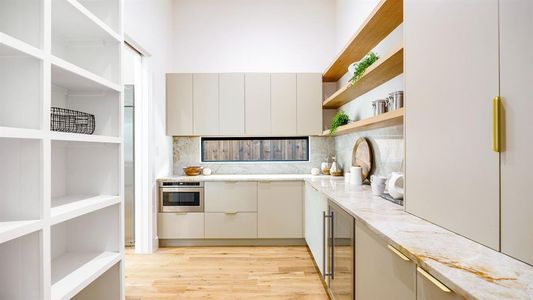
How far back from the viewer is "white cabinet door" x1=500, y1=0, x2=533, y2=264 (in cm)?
82

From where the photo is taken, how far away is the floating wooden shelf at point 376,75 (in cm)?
192

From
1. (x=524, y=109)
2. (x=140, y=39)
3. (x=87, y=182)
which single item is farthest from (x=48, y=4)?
(x=140, y=39)

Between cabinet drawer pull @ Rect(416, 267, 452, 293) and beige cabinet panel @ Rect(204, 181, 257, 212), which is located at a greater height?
cabinet drawer pull @ Rect(416, 267, 452, 293)

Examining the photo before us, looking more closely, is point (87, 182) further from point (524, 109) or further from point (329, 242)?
point (524, 109)

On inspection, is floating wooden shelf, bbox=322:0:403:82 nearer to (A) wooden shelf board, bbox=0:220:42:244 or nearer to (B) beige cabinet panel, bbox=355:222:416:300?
(B) beige cabinet panel, bbox=355:222:416:300

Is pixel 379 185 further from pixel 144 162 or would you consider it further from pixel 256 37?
pixel 256 37

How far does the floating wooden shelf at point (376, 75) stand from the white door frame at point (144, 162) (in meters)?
2.25

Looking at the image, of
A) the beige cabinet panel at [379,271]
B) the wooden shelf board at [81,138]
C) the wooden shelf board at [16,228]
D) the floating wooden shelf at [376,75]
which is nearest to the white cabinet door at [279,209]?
the floating wooden shelf at [376,75]

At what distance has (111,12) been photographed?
186 centimetres

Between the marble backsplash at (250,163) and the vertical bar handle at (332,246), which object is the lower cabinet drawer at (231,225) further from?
the vertical bar handle at (332,246)

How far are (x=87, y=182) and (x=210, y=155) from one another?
256cm

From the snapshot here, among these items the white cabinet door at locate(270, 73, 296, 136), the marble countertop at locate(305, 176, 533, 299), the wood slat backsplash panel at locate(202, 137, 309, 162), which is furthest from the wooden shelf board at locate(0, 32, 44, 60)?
the wood slat backsplash panel at locate(202, 137, 309, 162)

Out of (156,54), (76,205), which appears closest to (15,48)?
(76,205)

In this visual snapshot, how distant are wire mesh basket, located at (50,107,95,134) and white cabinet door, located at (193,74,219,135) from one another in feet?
7.60
